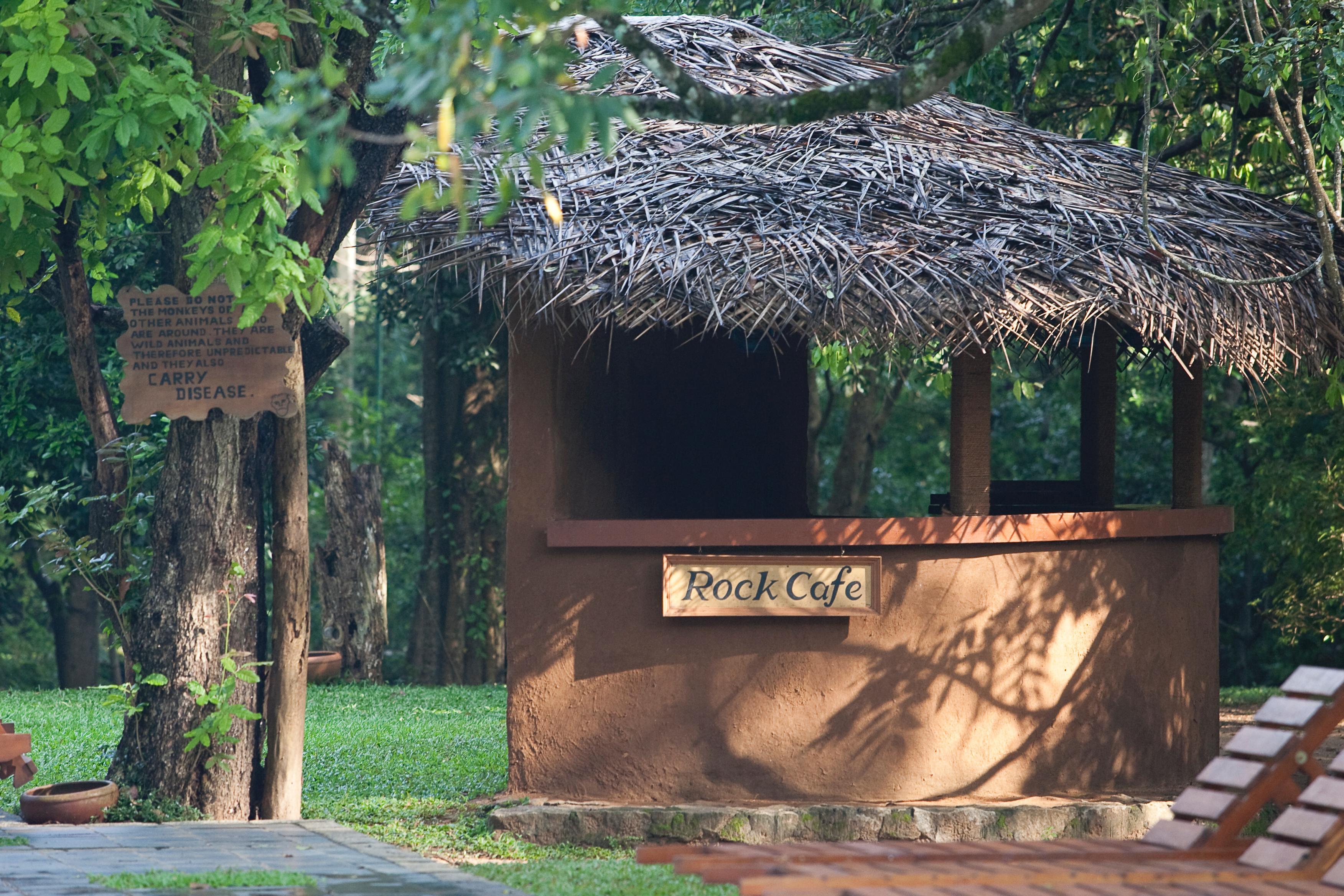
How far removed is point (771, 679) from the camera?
646cm

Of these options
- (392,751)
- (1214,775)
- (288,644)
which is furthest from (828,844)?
(392,751)

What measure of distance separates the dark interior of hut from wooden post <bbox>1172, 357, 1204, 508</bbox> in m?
0.73

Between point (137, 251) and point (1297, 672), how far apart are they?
10.6 metres

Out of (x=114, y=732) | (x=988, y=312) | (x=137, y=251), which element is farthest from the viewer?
(x=137, y=251)

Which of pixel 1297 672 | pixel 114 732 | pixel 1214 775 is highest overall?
→ pixel 1297 672

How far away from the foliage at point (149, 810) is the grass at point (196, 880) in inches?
50.5

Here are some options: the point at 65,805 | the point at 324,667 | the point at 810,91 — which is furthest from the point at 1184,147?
the point at 324,667

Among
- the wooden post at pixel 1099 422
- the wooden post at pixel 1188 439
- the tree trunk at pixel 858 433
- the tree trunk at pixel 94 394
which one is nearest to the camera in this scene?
the tree trunk at pixel 94 394

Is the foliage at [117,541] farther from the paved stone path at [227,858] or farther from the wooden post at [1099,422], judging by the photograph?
the wooden post at [1099,422]

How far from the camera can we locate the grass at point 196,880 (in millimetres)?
4773

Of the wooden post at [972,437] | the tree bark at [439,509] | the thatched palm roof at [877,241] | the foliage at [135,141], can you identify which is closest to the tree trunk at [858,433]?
the tree bark at [439,509]

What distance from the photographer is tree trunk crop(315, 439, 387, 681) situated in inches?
543

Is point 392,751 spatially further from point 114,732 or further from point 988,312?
point 988,312

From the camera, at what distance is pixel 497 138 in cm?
730
